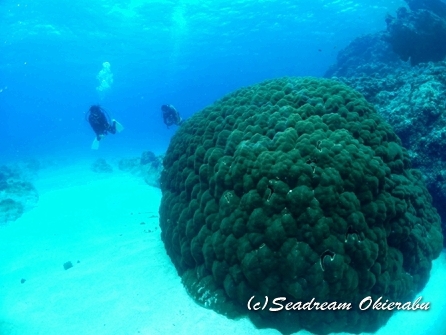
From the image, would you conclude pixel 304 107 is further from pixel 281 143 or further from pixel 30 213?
pixel 30 213

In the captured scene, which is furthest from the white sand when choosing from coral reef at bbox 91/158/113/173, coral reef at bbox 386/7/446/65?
coral reef at bbox 386/7/446/65

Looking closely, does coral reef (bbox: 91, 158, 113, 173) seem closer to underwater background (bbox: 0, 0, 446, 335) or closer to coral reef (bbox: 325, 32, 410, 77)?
underwater background (bbox: 0, 0, 446, 335)

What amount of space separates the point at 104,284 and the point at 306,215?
193 inches

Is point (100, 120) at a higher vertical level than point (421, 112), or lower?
lower

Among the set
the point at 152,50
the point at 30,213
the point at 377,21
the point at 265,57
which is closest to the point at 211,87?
the point at 265,57

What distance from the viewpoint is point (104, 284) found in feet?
22.1

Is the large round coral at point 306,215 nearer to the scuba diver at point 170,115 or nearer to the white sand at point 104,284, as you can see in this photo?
the white sand at point 104,284

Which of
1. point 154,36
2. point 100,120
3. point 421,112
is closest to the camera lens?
point 421,112

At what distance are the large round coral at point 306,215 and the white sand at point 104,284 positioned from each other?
0.35 meters

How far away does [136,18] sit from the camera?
3888 centimetres

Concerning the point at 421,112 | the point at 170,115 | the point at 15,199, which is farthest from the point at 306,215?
the point at 15,199

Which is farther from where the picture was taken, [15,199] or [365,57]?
[365,57]

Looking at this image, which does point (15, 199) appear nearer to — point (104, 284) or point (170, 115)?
point (170, 115)

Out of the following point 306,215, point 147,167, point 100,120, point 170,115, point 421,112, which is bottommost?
point 147,167
